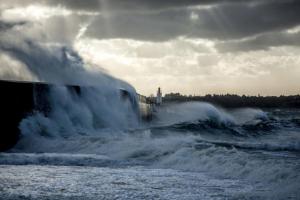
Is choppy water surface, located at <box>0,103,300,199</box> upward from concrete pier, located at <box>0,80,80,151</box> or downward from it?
downward

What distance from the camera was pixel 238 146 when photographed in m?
18.1

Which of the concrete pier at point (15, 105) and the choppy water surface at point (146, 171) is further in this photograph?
the concrete pier at point (15, 105)

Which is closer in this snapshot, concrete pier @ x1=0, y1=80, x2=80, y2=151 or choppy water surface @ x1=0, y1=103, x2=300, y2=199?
choppy water surface @ x1=0, y1=103, x2=300, y2=199

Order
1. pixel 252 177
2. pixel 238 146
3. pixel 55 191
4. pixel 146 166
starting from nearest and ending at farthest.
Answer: pixel 55 191, pixel 252 177, pixel 146 166, pixel 238 146

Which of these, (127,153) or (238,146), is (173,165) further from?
(238,146)

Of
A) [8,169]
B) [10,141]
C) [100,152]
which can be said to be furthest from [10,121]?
[8,169]

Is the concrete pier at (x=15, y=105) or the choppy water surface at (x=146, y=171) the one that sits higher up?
the concrete pier at (x=15, y=105)

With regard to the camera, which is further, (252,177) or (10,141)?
(10,141)

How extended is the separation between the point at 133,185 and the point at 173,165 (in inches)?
159

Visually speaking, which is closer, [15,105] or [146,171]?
[146,171]

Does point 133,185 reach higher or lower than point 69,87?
lower

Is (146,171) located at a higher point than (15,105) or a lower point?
lower

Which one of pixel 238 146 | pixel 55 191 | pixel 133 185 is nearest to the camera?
pixel 55 191

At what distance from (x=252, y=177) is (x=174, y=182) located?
200cm
